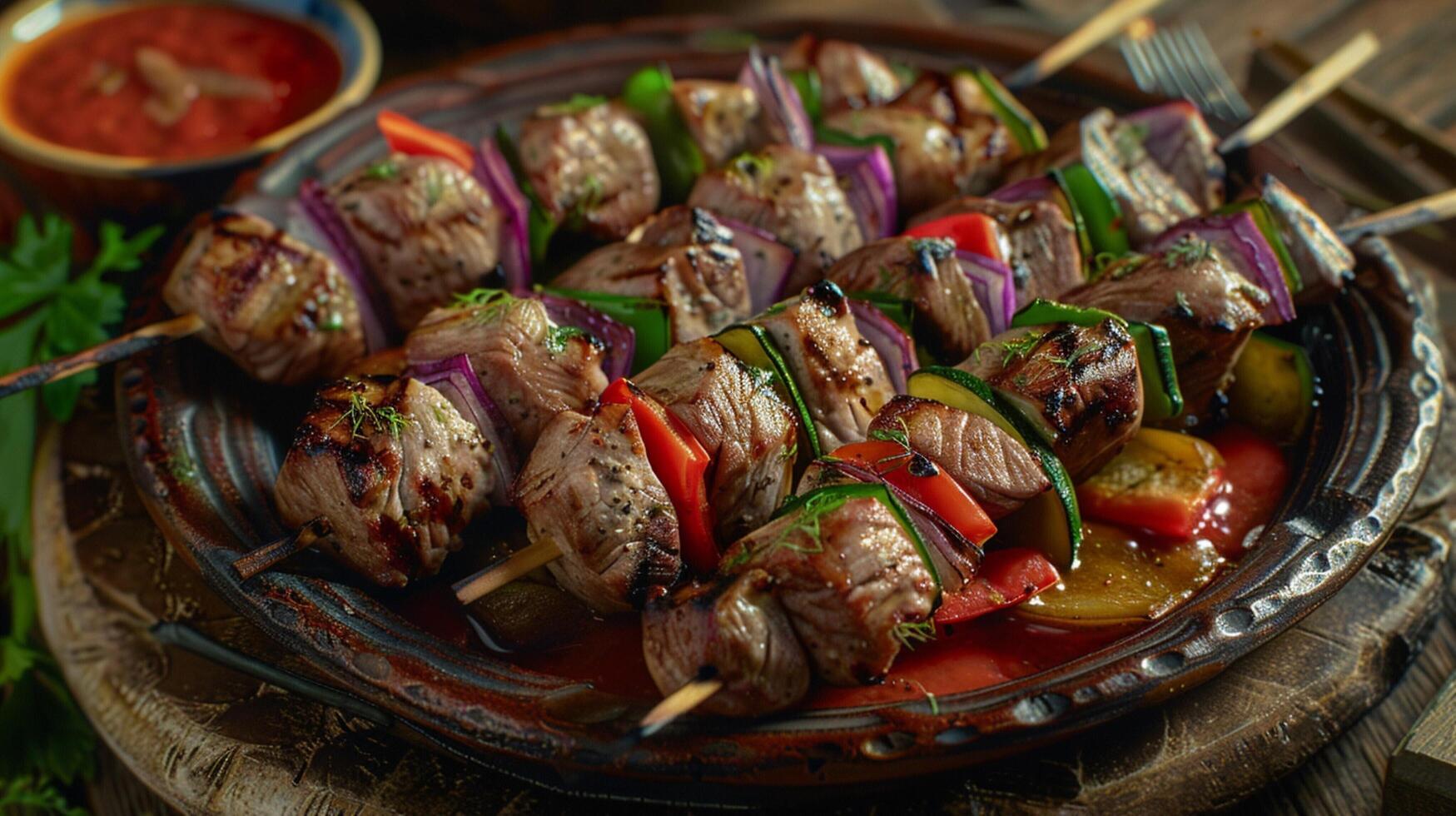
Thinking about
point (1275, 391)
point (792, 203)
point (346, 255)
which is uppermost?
point (792, 203)

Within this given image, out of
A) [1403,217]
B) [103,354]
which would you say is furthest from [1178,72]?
[103,354]

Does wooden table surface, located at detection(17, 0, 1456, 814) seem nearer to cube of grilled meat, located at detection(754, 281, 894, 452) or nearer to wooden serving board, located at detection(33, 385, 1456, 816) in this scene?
wooden serving board, located at detection(33, 385, 1456, 816)

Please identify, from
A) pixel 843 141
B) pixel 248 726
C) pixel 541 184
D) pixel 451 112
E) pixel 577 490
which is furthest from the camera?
pixel 451 112

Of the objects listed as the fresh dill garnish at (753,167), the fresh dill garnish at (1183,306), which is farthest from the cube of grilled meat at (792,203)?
the fresh dill garnish at (1183,306)

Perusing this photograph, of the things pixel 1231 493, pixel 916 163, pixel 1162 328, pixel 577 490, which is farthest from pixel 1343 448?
pixel 577 490

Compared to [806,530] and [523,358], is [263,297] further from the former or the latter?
[806,530]

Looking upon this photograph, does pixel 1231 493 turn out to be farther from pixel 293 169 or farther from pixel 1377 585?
pixel 293 169
